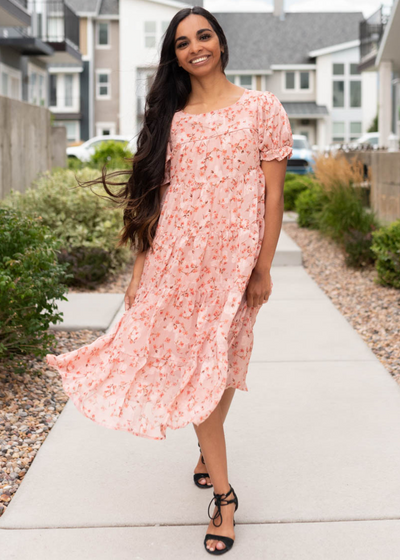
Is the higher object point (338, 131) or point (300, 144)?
point (338, 131)

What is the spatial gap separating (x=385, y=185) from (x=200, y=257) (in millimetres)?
7854

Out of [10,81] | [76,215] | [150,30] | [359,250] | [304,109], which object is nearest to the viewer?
[76,215]

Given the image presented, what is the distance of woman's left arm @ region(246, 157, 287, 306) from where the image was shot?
270cm

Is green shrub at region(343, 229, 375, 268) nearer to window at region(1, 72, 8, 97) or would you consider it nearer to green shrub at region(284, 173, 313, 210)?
green shrub at region(284, 173, 313, 210)

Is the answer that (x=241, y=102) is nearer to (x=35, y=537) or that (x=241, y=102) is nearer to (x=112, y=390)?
(x=112, y=390)

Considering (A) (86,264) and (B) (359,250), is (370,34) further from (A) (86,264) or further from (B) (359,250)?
(A) (86,264)

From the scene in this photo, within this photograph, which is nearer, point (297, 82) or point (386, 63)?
point (386, 63)

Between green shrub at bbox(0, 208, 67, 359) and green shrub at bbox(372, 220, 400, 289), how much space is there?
3424 mm

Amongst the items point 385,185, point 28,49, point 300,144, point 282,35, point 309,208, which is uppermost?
point 282,35

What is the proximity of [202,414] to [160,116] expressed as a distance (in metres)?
1.10

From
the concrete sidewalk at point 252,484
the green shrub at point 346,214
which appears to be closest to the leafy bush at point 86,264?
the green shrub at point 346,214

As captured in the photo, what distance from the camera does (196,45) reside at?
8.87 feet

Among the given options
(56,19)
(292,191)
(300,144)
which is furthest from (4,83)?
(300,144)

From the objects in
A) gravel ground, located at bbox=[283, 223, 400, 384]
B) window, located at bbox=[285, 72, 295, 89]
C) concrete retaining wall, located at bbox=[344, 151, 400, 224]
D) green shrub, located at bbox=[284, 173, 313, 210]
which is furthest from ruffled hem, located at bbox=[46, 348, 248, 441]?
window, located at bbox=[285, 72, 295, 89]
